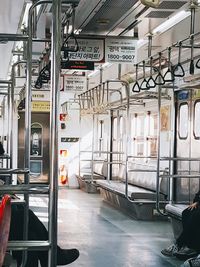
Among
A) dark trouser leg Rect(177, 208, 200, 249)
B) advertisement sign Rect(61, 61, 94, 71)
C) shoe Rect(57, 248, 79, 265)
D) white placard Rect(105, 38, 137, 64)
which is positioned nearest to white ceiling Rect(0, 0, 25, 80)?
advertisement sign Rect(61, 61, 94, 71)

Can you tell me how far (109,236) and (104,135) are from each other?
705 cm

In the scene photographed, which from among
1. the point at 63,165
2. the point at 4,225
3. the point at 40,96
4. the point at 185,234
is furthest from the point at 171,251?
the point at 40,96

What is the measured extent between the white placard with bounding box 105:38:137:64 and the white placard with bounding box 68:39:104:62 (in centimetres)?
8

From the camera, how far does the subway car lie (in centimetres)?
368

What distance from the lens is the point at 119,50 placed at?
7.40 metres

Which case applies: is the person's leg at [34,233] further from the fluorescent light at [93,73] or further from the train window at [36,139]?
the train window at [36,139]

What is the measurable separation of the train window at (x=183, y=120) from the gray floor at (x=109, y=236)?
1596mm

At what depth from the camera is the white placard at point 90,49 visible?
7.27 metres

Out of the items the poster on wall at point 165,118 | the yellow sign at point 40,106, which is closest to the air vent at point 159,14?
the poster on wall at point 165,118

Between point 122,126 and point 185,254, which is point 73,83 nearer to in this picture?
point 122,126

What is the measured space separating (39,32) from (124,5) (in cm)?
194

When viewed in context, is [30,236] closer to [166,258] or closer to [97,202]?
[166,258]

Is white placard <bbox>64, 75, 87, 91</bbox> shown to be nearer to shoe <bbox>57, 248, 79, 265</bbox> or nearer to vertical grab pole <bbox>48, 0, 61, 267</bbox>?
shoe <bbox>57, 248, 79, 265</bbox>

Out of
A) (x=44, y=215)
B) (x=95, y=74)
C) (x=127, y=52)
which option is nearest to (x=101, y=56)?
(x=127, y=52)
